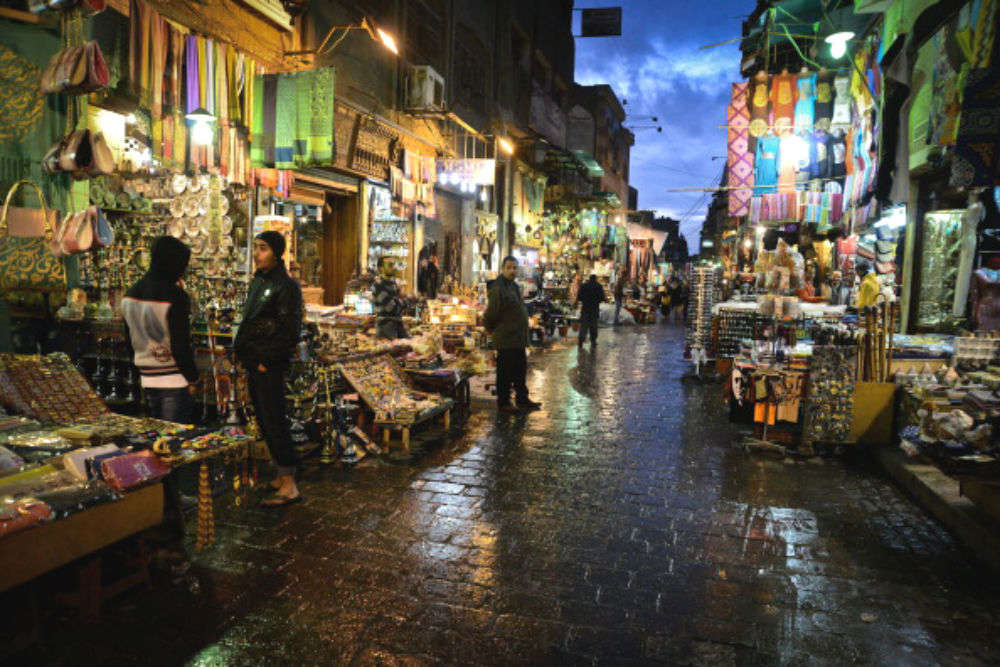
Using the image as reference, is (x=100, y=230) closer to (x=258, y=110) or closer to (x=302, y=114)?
(x=302, y=114)

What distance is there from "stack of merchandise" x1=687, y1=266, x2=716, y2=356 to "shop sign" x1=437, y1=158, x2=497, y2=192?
17.9 ft

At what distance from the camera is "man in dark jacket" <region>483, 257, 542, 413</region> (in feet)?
27.1

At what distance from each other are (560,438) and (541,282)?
16.5m

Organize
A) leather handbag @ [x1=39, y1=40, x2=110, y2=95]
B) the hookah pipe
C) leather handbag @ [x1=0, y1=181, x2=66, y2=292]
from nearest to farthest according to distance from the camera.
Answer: leather handbag @ [x1=39, y1=40, x2=110, y2=95]
leather handbag @ [x1=0, y1=181, x2=66, y2=292]
the hookah pipe

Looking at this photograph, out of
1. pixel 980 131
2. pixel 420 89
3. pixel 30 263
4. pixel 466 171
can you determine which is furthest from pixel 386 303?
pixel 466 171

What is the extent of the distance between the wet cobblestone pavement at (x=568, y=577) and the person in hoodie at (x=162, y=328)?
1013mm

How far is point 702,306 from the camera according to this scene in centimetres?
1228

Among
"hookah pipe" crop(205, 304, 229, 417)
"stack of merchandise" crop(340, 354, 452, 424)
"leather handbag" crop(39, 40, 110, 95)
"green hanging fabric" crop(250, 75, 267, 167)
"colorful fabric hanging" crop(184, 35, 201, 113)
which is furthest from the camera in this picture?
"green hanging fabric" crop(250, 75, 267, 167)

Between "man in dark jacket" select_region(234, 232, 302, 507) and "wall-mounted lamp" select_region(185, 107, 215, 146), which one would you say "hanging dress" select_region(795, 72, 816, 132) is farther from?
"man in dark jacket" select_region(234, 232, 302, 507)

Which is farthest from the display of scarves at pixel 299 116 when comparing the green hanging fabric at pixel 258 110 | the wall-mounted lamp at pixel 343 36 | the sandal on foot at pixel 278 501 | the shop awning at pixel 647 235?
the shop awning at pixel 647 235

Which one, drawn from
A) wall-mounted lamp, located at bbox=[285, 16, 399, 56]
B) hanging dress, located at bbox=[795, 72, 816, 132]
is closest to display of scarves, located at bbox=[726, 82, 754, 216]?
hanging dress, located at bbox=[795, 72, 816, 132]

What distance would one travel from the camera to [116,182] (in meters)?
7.21

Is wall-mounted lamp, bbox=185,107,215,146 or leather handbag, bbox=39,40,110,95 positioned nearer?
leather handbag, bbox=39,40,110,95

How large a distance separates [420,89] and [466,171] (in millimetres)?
2165
